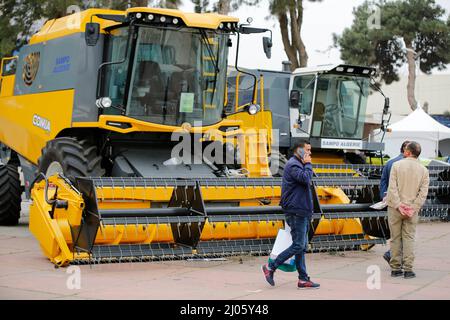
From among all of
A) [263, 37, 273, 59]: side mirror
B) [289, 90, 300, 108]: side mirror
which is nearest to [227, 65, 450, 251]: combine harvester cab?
[289, 90, 300, 108]: side mirror

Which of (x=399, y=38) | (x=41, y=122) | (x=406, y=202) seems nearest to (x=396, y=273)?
(x=406, y=202)

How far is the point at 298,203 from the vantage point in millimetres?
8461

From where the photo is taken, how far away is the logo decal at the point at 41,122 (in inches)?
538

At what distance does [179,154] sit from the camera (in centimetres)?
1274

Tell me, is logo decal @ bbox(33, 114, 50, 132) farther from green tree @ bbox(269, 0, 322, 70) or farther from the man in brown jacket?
green tree @ bbox(269, 0, 322, 70)

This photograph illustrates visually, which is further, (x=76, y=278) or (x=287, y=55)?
(x=287, y=55)

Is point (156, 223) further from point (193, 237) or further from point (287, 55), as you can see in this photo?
point (287, 55)

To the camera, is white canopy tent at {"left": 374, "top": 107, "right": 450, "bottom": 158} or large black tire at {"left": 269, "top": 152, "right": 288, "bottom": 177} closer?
large black tire at {"left": 269, "top": 152, "right": 288, "bottom": 177}

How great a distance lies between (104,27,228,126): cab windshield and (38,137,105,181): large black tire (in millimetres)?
906

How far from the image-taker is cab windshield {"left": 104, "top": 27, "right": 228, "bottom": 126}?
12016mm

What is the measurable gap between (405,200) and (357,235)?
2.22m

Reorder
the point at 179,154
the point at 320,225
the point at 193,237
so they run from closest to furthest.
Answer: the point at 193,237 < the point at 320,225 < the point at 179,154
